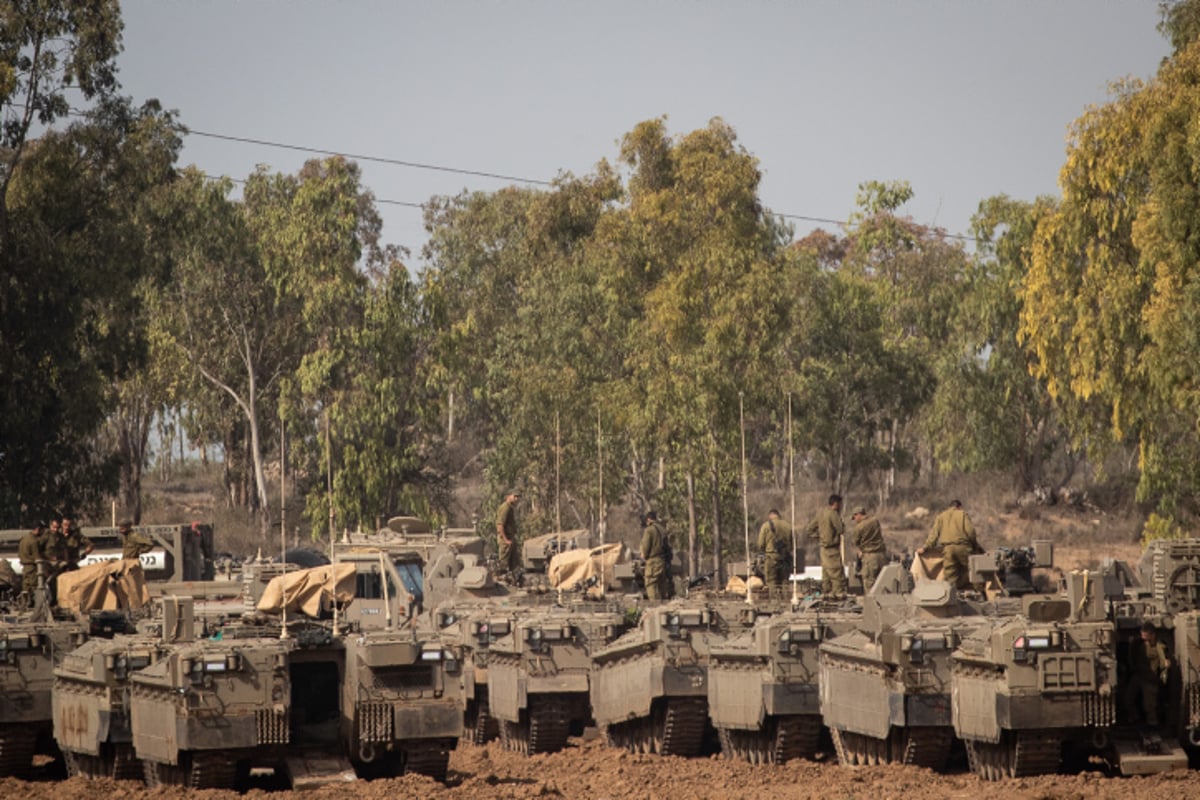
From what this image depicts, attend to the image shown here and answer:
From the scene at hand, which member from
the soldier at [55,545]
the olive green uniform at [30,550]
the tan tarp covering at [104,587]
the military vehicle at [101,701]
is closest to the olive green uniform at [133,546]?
the soldier at [55,545]

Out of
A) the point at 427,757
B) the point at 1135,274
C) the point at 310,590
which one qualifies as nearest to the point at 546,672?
the point at 310,590

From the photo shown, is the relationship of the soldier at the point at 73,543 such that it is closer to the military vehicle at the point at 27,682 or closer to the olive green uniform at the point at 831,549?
the military vehicle at the point at 27,682

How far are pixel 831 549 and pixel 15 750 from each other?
11.6m

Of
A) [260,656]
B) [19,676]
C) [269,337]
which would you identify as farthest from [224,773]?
[269,337]

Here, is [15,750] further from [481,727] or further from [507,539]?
[507,539]

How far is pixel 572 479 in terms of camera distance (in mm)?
55625

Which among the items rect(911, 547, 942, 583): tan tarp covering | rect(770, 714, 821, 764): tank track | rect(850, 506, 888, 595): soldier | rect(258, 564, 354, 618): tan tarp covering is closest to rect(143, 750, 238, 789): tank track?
rect(258, 564, 354, 618): tan tarp covering

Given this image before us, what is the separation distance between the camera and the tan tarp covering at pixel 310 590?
21969 millimetres

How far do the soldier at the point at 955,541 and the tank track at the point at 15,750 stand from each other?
11597mm

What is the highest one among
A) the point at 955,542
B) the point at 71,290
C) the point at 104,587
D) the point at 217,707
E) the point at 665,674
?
the point at 71,290

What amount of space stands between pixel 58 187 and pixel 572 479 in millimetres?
15486

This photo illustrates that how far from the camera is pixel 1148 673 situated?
781 inches

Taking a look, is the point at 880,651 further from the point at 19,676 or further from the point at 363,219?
the point at 363,219

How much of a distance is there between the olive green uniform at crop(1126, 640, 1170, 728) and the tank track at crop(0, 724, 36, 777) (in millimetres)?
11349
